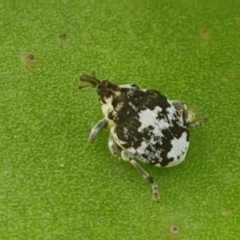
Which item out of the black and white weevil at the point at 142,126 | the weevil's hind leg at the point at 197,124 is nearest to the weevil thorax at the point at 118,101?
the black and white weevil at the point at 142,126

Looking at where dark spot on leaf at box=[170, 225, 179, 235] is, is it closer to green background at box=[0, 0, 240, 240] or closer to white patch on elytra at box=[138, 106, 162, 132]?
green background at box=[0, 0, 240, 240]

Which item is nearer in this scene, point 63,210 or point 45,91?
point 63,210

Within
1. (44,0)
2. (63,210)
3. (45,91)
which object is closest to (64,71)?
(45,91)

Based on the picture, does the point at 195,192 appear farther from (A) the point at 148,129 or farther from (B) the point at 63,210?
(B) the point at 63,210

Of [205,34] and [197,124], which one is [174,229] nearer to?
[197,124]

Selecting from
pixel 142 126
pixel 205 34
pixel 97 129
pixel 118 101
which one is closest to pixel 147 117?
pixel 142 126

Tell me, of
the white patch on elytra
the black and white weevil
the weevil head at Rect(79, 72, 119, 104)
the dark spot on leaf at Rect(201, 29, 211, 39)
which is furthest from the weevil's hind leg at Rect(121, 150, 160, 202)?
the dark spot on leaf at Rect(201, 29, 211, 39)

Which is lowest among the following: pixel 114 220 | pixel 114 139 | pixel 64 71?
pixel 114 220

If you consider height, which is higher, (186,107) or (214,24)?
(214,24)
